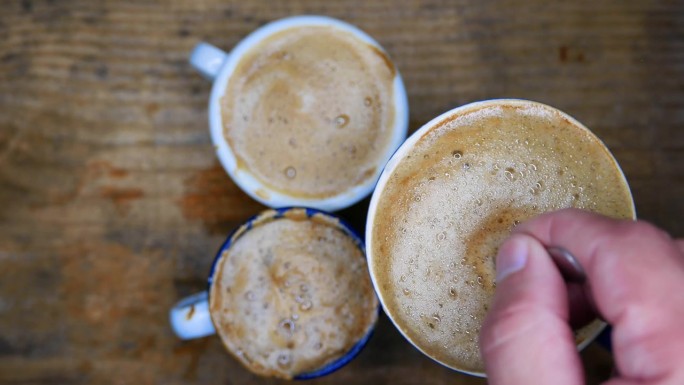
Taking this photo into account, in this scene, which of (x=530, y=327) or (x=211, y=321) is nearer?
(x=530, y=327)

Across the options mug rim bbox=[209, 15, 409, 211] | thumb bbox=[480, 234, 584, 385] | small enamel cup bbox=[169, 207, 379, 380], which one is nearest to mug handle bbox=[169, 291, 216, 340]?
small enamel cup bbox=[169, 207, 379, 380]

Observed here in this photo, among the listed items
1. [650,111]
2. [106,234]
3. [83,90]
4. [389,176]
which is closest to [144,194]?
[106,234]

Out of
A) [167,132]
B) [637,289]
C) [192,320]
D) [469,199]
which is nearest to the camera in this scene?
[637,289]

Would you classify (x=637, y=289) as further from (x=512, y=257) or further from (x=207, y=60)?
(x=207, y=60)

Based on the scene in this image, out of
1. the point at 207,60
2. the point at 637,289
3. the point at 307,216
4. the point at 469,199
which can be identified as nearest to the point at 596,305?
the point at 637,289

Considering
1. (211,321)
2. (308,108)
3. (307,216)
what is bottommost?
(211,321)

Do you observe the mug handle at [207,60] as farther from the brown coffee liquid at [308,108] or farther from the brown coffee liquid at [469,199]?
the brown coffee liquid at [469,199]
